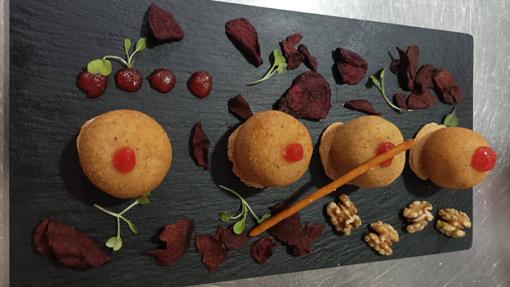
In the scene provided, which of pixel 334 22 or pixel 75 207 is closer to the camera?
pixel 75 207

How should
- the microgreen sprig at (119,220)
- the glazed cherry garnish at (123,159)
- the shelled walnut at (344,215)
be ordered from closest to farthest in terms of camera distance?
the glazed cherry garnish at (123,159) < the microgreen sprig at (119,220) < the shelled walnut at (344,215)

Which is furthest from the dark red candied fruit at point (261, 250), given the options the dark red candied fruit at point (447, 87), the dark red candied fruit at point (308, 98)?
the dark red candied fruit at point (447, 87)

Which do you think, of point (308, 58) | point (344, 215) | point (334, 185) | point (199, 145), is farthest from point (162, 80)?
point (344, 215)

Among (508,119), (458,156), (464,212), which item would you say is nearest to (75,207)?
(458,156)

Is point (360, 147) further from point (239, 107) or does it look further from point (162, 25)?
point (162, 25)

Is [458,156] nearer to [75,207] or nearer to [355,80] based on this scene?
[355,80]

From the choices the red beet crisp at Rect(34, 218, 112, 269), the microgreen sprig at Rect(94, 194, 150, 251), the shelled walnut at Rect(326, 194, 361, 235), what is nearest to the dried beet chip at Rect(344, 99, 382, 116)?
the shelled walnut at Rect(326, 194, 361, 235)

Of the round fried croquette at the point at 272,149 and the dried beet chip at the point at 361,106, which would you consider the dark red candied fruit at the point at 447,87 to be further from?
the round fried croquette at the point at 272,149

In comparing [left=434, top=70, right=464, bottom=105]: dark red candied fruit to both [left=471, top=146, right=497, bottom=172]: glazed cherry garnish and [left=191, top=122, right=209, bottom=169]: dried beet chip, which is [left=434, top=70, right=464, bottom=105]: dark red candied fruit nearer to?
[left=471, top=146, right=497, bottom=172]: glazed cherry garnish
